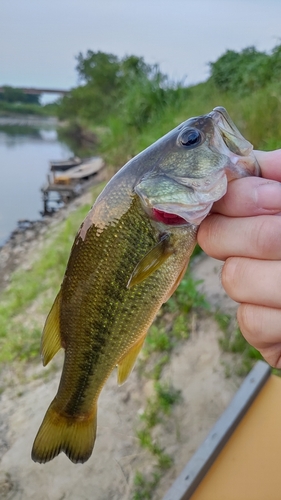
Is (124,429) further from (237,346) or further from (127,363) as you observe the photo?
(127,363)

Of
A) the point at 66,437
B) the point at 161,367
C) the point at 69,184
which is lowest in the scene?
the point at 69,184

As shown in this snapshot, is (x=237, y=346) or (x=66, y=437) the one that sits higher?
(x=66, y=437)

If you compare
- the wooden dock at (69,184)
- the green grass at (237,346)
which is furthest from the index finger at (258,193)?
the wooden dock at (69,184)

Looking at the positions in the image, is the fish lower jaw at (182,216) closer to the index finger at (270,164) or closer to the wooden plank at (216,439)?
the index finger at (270,164)

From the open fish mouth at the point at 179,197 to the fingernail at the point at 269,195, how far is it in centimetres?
11

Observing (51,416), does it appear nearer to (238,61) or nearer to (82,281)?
(82,281)

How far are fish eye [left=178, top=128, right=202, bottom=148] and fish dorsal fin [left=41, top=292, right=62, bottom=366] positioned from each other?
788 mm

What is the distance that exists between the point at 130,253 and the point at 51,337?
524 mm

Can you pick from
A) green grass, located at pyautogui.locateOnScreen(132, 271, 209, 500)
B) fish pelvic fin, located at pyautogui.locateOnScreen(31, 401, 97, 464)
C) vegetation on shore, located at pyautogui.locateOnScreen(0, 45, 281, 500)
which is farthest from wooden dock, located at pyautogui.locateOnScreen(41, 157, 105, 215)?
fish pelvic fin, located at pyautogui.locateOnScreen(31, 401, 97, 464)

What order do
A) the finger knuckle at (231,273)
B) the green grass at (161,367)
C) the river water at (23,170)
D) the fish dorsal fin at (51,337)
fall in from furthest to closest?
the river water at (23,170) → the green grass at (161,367) → the fish dorsal fin at (51,337) → the finger knuckle at (231,273)

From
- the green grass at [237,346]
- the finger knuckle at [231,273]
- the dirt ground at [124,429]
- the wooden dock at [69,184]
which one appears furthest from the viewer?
the wooden dock at [69,184]

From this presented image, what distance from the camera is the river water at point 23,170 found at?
72.5ft

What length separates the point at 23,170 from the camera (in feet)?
108

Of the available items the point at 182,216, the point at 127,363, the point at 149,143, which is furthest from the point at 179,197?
the point at 149,143
